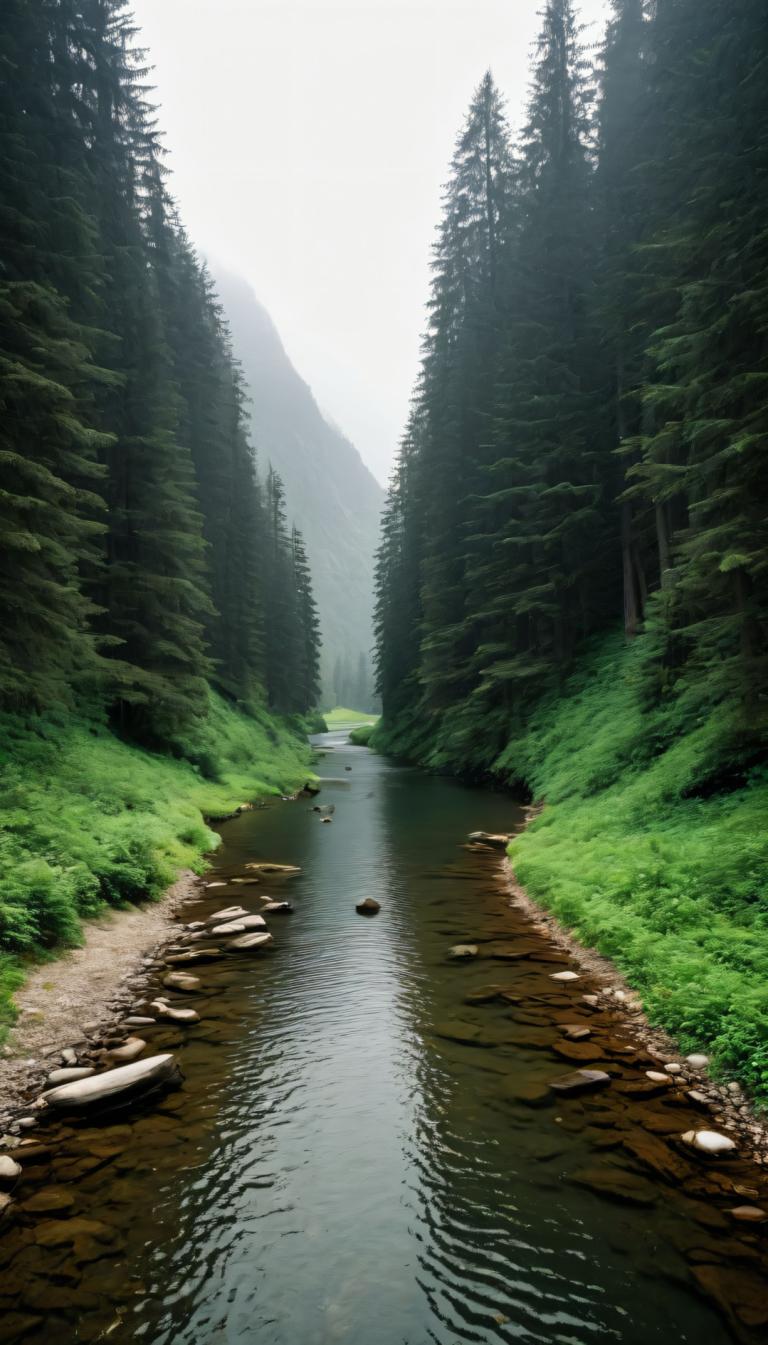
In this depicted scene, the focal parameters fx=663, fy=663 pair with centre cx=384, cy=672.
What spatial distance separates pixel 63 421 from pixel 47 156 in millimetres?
9319

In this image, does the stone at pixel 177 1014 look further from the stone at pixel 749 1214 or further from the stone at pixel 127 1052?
the stone at pixel 749 1214

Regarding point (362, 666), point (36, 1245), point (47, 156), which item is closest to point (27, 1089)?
point (36, 1245)

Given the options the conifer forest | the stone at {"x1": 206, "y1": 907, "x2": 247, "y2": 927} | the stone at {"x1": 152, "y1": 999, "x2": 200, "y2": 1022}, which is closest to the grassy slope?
the conifer forest

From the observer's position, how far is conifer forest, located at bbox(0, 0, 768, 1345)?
431cm

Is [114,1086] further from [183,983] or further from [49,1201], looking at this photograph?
[183,983]

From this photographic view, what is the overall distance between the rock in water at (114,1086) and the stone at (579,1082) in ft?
11.6

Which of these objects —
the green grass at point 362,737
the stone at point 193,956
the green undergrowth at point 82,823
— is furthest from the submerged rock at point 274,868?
the green grass at point 362,737

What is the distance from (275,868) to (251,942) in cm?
500

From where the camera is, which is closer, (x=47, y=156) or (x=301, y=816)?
(x=47, y=156)

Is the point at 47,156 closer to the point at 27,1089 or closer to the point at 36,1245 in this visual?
the point at 27,1089

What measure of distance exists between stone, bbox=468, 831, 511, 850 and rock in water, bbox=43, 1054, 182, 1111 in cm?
1154

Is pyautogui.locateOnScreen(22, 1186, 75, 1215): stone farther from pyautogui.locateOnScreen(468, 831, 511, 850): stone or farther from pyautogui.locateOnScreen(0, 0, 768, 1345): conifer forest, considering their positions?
pyautogui.locateOnScreen(468, 831, 511, 850): stone

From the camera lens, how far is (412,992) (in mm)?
8414

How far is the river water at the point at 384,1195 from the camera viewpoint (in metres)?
3.80
